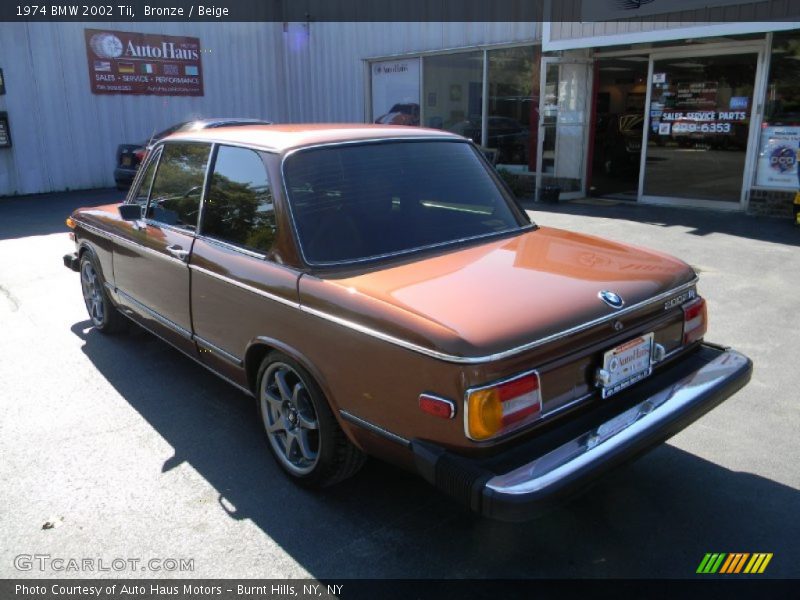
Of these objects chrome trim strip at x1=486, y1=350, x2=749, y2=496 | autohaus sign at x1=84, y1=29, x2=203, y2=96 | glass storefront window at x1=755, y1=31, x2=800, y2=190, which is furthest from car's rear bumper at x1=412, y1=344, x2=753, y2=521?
autohaus sign at x1=84, y1=29, x2=203, y2=96

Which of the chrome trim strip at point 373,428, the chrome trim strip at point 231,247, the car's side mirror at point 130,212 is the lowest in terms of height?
the chrome trim strip at point 373,428

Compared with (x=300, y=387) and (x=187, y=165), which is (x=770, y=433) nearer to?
(x=300, y=387)

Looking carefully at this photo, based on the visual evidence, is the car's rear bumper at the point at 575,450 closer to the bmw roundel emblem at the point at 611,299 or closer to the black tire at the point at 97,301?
the bmw roundel emblem at the point at 611,299

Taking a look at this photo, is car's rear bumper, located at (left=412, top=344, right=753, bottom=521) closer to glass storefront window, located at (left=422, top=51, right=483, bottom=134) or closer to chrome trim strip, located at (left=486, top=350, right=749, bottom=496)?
chrome trim strip, located at (left=486, top=350, right=749, bottom=496)

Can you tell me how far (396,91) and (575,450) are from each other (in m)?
13.6

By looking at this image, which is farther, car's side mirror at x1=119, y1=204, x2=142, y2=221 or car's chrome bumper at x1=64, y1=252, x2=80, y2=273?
car's chrome bumper at x1=64, y1=252, x2=80, y2=273

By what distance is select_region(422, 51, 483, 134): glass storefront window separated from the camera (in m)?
13.5

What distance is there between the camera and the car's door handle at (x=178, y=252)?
3804 millimetres

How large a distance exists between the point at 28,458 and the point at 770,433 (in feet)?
13.6

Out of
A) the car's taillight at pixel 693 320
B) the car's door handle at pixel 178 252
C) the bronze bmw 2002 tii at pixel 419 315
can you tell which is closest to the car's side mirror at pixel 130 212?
the bronze bmw 2002 tii at pixel 419 315

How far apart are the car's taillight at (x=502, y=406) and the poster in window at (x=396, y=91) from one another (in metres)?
12.7

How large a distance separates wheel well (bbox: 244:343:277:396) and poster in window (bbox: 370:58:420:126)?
1179cm

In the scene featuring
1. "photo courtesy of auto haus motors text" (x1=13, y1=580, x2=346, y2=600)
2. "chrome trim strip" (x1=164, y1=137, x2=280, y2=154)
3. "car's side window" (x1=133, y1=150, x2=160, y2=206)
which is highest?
"chrome trim strip" (x1=164, y1=137, x2=280, y2=154)

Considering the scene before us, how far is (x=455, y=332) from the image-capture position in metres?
2.35
